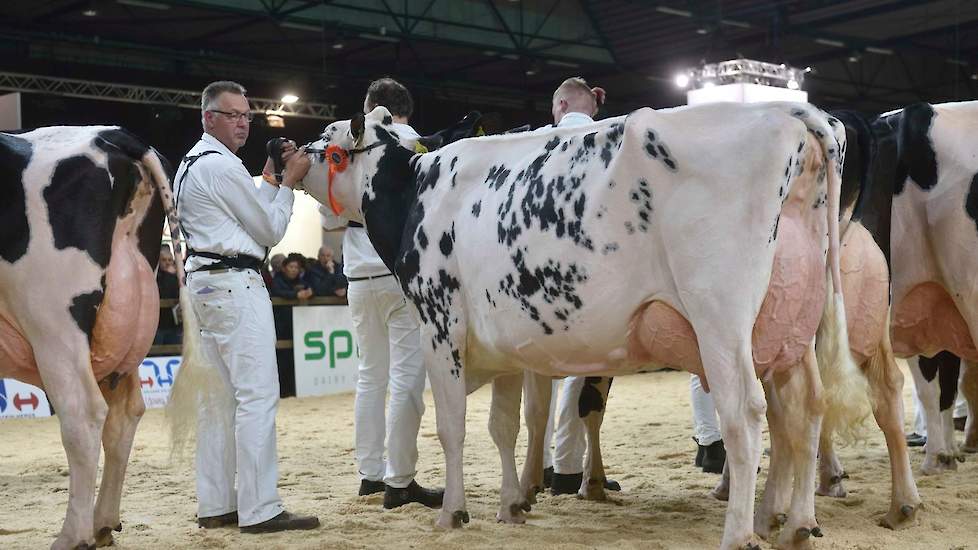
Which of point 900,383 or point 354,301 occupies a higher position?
point 354,301

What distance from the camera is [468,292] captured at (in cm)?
507

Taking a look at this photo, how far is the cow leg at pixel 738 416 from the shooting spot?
418cm

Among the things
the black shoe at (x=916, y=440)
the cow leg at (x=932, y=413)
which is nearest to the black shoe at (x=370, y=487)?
the cow leg at (x=932, y=413)

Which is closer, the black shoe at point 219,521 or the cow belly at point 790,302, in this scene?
the cow belly at point 790,302

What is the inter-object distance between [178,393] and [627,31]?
16043mm

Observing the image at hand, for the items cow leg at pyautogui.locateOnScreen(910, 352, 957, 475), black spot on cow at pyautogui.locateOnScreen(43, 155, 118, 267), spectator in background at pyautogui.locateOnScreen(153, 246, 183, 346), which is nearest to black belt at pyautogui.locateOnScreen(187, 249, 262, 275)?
black spot on cow at pyautogui.locateOnScreen(43, 155, 118, 267)

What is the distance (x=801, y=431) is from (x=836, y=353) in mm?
403

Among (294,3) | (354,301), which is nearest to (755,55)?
(294,3)

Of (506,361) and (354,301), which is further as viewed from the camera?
(354,301)

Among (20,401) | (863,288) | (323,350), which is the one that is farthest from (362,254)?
(323,350)

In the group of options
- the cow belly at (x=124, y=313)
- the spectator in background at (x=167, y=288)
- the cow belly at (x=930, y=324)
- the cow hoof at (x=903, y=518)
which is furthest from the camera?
the spectator in background at (x=167, y=288)

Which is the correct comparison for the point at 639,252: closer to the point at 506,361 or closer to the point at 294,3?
the point at 506,361

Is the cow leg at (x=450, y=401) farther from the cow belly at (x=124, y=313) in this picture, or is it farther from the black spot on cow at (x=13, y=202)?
the black spot on cow at (x=13, y=202)

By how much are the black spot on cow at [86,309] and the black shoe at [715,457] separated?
3.79m
